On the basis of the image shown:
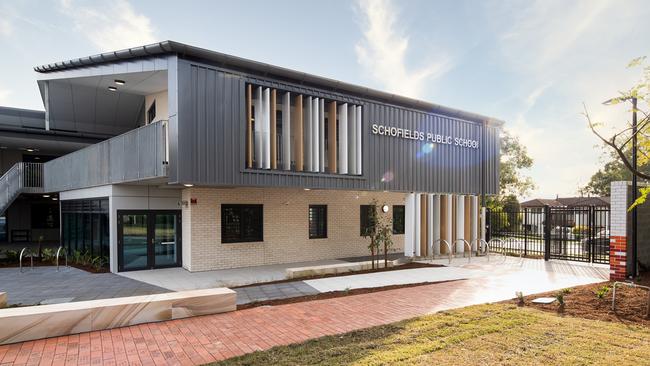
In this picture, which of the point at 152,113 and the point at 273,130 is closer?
the point at 273,130

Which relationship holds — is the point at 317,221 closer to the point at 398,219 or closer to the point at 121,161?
the point at 398,219

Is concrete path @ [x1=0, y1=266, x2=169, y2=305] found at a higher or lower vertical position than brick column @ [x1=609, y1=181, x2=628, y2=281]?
lower

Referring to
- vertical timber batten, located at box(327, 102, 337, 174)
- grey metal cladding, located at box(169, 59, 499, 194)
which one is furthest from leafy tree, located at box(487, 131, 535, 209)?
vertical timber batten, located at box(327, 102, 337, 174)

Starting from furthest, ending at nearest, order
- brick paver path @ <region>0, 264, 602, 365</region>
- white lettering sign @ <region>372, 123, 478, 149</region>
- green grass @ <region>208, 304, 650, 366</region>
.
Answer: white lettering sign @ <region>372, 123, 478, 149</region> < brick paver path @ <region>0, 264, 602, 365</region> < green grass @ <region>208, 304, 650, 366</region>

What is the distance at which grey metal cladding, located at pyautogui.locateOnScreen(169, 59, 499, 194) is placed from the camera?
10.5 m

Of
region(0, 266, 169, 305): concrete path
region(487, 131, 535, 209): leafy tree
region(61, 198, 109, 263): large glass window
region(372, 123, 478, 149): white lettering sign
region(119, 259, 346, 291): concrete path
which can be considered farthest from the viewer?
region(487, 131, 535, 209): leafy tree

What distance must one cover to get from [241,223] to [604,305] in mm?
10811

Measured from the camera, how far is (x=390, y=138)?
50.4 feet

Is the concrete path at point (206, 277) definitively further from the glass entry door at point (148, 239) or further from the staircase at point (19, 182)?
the staircase at point (19, 182)

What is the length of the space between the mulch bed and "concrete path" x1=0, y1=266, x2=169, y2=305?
9703 millimetres

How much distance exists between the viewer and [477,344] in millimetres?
5582

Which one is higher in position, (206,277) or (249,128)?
(249,128)

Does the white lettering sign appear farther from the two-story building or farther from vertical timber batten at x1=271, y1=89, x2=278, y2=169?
vertical timber batten at x1=271, y1=89, x2=278, y2=169

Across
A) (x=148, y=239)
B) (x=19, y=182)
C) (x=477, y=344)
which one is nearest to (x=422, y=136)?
(x=148, y=239)
